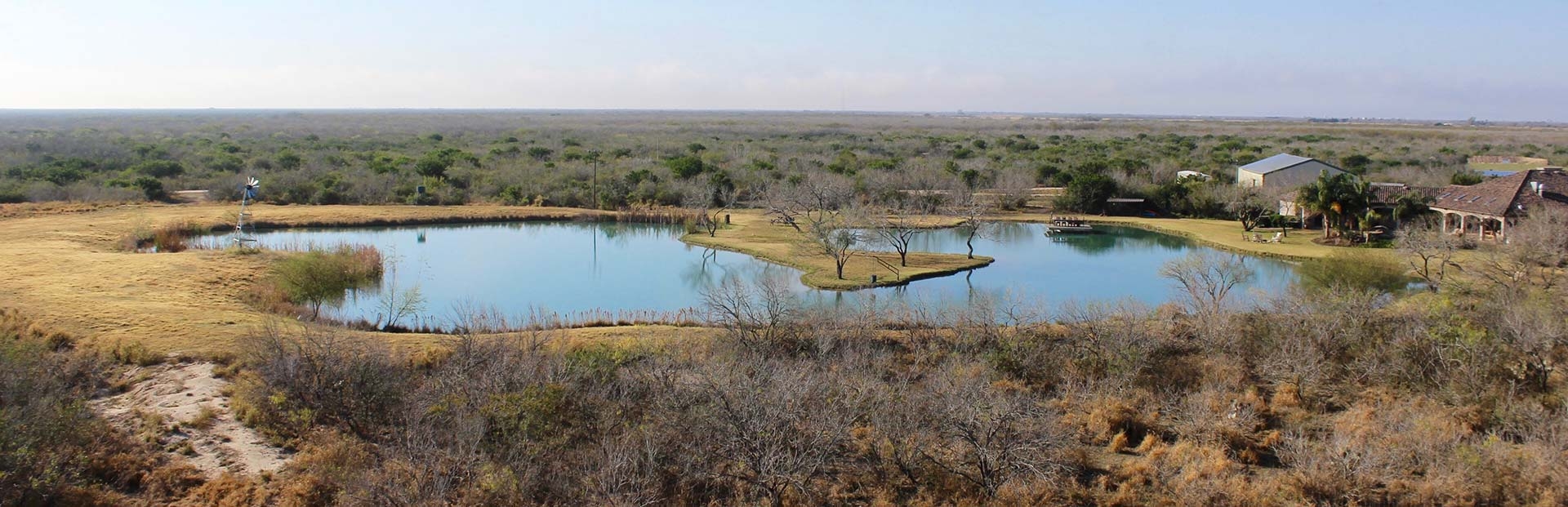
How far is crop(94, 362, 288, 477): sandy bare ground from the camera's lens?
14.8m

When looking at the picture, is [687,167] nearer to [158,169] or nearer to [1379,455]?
[158,169]

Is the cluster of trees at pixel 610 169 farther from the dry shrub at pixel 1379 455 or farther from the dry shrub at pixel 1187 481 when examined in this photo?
the dry shrub at pixel 1187 481

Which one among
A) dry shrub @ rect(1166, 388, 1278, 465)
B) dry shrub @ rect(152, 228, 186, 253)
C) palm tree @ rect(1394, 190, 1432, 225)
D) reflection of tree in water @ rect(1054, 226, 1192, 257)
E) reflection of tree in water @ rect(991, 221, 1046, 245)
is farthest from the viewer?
reflection of tree in water @ rect(991, 221, 1046, 245)

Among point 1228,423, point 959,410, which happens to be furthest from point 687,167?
point 1228,423

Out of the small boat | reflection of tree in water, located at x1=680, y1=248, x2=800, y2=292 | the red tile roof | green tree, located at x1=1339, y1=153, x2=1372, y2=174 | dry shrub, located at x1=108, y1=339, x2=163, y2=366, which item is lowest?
dry shrub, located at x1=108, y1=339, x2=163, y2=366

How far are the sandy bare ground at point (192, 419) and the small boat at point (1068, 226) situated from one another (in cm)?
3433

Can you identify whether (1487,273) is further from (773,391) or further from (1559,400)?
(773,391)

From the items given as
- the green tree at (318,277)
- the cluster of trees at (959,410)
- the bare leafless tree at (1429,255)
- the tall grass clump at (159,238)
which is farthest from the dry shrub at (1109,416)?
the tall grass clump at (159,238)

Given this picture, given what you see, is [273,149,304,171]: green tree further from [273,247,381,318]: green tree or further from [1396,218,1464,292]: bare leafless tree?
[1396,218,1464,292]: bare leafless tree

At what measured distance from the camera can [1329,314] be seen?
21156 millimetres

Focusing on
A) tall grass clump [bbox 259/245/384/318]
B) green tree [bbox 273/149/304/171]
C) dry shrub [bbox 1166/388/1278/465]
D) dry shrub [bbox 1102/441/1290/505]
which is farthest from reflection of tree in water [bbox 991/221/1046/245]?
green tree [bbox 273/149/304/171]

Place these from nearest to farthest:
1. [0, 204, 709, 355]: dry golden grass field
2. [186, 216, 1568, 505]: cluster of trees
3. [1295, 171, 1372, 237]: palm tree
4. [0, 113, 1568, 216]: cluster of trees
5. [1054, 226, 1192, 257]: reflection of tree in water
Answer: [186, 216, 1568, 505]: cluster of trees < [0, 204, 709, 355]: dry golden grass field < [1295, 171, 1372, 237]: palm tree < [1054, 226, 1192, 257]: reflection of tree in water < [0, 113, 1568, 216]: cluster of trees

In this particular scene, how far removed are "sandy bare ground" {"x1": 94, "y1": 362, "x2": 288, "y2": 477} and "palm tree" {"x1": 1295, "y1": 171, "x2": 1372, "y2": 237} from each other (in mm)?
36867

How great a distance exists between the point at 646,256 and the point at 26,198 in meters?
31.5
